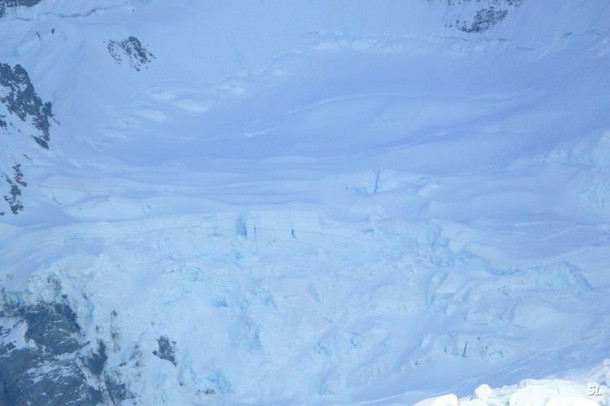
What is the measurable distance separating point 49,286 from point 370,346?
34.0ft

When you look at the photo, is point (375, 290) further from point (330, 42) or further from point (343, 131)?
point (330, 42)

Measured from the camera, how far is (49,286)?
Answer: 116 feet

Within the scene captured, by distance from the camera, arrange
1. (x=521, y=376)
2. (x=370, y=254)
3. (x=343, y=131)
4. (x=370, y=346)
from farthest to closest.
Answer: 1. (x=343, y=131)
2. (x=370, y=254)
3. (x=370, y=346)
4. (x=521, y=376)

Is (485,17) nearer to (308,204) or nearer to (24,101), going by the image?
(308,204)

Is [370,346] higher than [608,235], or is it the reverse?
[608,235]

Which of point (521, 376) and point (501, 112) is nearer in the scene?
point (521, 376)

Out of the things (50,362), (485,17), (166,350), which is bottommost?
(50,362)

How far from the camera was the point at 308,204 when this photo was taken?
38.8 m

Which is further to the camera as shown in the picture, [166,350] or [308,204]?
[308,204]

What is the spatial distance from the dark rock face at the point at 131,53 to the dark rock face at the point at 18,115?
3953 mm

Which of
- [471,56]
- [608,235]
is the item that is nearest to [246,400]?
[608,235]

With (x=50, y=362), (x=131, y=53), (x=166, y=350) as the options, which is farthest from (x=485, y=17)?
(x=50, y=362)

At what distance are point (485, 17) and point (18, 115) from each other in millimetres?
20432

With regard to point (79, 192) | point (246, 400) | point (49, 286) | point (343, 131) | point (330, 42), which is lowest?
point (246, 400)
